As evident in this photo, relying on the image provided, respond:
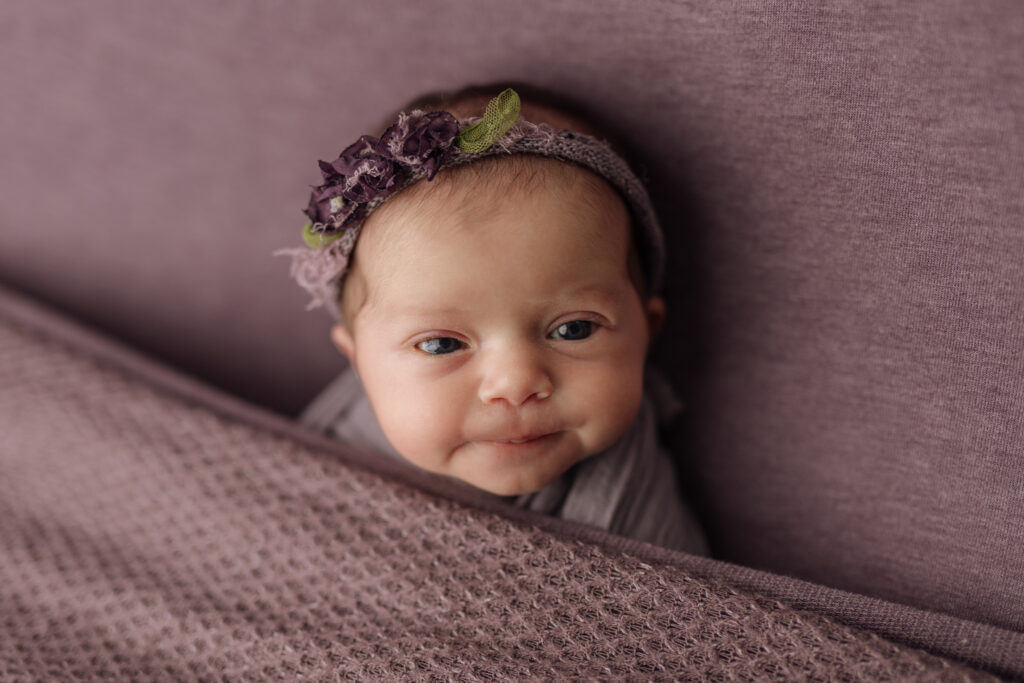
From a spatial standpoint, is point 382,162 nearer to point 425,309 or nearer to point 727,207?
point 425,309

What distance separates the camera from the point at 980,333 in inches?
31.7

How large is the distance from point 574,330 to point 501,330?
0.33ft

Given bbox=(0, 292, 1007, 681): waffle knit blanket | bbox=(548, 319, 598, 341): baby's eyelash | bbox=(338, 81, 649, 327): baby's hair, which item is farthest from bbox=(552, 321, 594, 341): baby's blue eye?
bbox=(0, 292, 1007, 681): waffle knit blanket

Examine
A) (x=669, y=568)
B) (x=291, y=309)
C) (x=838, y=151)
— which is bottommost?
(x=669, y=568)

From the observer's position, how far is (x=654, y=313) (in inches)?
40.6

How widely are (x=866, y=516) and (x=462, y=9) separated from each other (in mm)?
906

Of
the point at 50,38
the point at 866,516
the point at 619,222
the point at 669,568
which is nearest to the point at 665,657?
the point at 669,568

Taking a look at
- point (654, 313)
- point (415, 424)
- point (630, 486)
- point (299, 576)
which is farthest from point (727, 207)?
point (299, 576)

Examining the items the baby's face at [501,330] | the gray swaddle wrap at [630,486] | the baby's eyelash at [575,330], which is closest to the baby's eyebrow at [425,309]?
the baby's face at [501,330]

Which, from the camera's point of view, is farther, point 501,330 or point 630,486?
point 630,486

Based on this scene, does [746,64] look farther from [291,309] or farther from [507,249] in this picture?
[291,309]

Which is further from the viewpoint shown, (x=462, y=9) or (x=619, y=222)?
(x=462, y=9)

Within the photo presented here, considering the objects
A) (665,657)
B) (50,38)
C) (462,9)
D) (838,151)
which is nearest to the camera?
(665,657)

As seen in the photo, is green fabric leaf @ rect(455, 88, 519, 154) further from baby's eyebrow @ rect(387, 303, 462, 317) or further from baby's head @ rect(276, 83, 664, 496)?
baby's eyebrow @ rect(387, 303, 462, 317)
